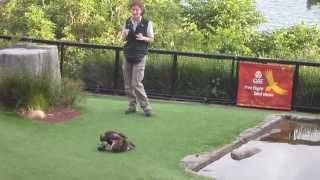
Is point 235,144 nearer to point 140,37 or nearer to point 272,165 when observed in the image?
point 272,165

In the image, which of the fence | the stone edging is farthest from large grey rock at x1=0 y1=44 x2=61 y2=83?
the fence

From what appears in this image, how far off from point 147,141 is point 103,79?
654cm

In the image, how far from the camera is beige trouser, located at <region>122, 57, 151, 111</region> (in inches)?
437

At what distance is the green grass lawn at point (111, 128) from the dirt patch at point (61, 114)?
15 cm

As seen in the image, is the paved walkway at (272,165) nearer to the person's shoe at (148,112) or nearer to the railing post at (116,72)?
the person's shoe at (148,112)

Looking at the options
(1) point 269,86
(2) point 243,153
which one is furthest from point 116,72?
(2) point 243,153

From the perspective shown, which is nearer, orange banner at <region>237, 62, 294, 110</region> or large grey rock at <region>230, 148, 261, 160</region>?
large grey rock at <region>230, 148, 261, 160</region>

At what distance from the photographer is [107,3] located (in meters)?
24.3

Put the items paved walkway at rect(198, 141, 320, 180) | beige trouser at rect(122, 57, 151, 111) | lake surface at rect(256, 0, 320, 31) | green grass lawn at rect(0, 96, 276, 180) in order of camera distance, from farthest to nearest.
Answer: lake surface at rect(256, 0, 320, 31) → beige trouser at rect(122, 57, 151, 111) → paved walkway at rect(198, 141, 320, 180) → green grass lawn at rect(0, 96, 276, 180)

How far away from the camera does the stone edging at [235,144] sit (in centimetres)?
851

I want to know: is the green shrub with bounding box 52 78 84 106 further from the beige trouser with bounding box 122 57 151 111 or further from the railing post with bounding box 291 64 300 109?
the railing post with bounding box 291 64 300 109

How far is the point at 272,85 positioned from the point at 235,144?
4.84 meters

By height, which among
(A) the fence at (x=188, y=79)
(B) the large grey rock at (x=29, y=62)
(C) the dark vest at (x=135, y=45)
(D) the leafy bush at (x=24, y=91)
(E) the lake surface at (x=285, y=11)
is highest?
(C) the dark vest at (x=135, y=45)

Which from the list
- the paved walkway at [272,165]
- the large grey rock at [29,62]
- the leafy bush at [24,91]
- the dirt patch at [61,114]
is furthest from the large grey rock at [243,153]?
the large grey rock at [29,62]
